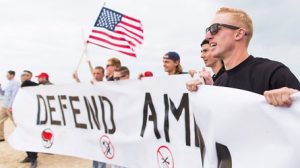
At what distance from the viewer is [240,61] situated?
203cm

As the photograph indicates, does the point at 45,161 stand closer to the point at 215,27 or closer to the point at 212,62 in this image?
the point at 212,62

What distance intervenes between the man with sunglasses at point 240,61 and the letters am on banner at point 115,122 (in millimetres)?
925

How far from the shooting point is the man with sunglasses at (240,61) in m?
1.76

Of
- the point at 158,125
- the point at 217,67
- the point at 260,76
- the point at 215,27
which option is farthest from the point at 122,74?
the point at 260,76

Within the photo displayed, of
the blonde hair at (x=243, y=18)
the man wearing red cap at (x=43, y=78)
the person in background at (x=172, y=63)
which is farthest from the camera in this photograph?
the man wearing red cap at (x=43, y=78)

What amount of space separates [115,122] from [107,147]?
38cm

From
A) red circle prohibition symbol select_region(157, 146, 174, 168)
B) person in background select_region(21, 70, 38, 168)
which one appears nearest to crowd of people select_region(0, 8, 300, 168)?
red circle prohibition symbol select_region(157, 146, 174, 168)

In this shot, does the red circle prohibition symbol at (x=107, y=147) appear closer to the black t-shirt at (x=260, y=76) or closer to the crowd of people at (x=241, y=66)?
the crowd of people at (x=241, y=66)

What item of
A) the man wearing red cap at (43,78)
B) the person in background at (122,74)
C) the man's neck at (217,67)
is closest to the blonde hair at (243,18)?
the man's neck at (217,67)

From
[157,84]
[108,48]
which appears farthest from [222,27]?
[108,48]

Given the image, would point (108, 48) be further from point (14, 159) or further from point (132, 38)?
point (14, 159)

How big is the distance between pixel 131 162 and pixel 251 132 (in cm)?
256

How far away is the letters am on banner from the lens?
333 centimetres

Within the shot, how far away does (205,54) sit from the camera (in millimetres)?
3498
